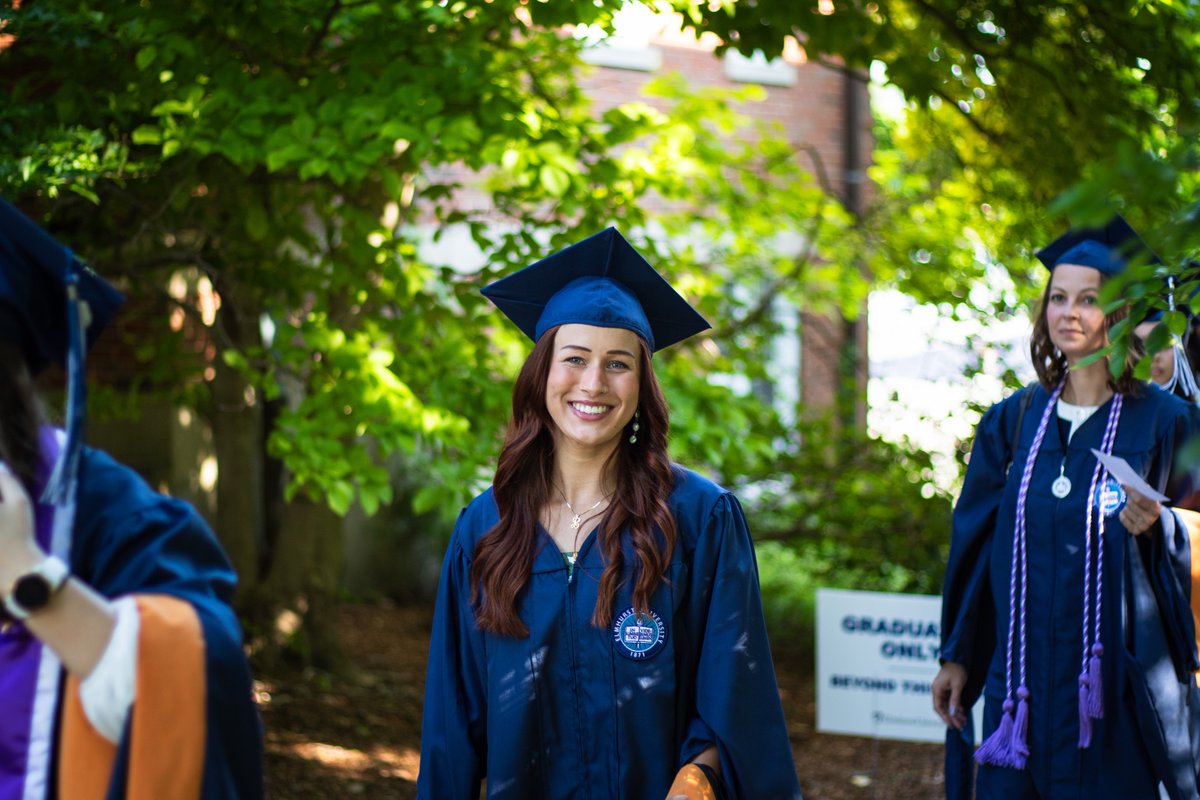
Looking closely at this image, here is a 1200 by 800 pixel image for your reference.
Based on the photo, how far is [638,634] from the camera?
2615 millimetres

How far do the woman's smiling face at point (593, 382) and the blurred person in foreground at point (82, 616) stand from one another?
3.42ft

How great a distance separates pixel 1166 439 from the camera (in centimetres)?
337

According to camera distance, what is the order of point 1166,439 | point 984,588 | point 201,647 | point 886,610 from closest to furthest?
point 201,647, point 1166,439, point 984,588, point 886,610

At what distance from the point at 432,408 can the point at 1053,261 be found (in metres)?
2.12

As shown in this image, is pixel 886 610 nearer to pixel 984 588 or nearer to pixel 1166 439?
pixel 984 588

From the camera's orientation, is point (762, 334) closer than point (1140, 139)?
No

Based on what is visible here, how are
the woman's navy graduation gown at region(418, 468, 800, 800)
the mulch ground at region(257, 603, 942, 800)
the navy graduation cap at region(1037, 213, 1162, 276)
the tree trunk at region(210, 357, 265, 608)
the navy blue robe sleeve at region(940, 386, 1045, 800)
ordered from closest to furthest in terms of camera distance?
the woman's navy graduation gown at region(418, 468, 800, 800) → the navy graduation cap at region(1037, 213, 1162, 276) → the navy blue robe sleeve at region(940, 386, 1045, 800) → the mulch ground at region(257, 603, 942, 800) → the tree trunk at region(210, 357, 265, 608)

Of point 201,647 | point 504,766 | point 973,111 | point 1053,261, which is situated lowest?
point 504,766

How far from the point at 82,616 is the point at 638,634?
1217 mm

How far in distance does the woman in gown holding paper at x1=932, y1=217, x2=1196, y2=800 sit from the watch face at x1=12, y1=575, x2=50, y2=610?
8.57 feet

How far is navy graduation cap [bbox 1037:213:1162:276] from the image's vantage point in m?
3.42

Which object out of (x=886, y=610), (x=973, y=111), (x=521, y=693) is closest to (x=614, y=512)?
(x=521, y=693)

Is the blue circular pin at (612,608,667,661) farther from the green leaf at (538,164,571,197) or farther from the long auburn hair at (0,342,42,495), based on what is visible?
the green leaf at (538,164,571,197)

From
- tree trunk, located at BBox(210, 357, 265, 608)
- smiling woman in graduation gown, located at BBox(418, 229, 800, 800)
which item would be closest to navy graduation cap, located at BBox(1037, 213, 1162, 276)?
smiling woman in graduation gown, located at BBox(418, 229, 800, 800)
